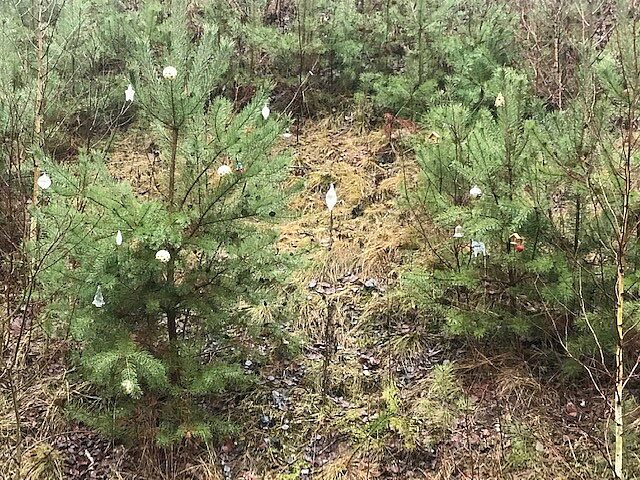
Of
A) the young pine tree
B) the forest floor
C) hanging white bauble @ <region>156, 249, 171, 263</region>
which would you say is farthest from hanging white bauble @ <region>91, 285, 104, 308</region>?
the forest floor

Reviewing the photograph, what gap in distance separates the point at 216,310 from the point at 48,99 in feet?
7.21

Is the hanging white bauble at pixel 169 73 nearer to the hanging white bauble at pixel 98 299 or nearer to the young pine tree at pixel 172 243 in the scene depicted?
the young pine tree at pixel 172 243

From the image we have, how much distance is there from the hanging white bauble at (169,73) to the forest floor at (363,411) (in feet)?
2.87

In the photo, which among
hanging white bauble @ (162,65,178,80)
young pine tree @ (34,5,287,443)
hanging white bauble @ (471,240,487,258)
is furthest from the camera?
hanging white bauble @ (471,240,487,258)

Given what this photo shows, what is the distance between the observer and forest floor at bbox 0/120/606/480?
357cm

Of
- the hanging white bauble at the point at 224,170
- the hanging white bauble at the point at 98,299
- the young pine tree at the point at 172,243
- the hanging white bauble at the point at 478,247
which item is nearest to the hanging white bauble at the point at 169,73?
the young pine tree at the point at 172,243

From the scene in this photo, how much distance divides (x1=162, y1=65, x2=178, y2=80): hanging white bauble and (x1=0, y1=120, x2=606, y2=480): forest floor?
2.87 ft

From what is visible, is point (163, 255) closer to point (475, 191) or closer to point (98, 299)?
point (98, 299)

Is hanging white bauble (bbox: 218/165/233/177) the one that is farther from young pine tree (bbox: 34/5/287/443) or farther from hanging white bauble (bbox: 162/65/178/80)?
hanging white bauble (bbox: 162/65/178/80)

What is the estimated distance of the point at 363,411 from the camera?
12.8 feet

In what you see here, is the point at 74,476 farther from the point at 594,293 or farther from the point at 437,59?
the point at 437,59

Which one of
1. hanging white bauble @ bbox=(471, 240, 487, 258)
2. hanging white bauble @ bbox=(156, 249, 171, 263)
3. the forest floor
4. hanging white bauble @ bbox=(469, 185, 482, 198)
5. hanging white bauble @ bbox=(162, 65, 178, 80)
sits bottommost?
the forest floor

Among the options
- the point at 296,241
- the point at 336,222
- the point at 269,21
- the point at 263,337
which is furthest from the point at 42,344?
the point at 269,21

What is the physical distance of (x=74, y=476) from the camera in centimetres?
361
